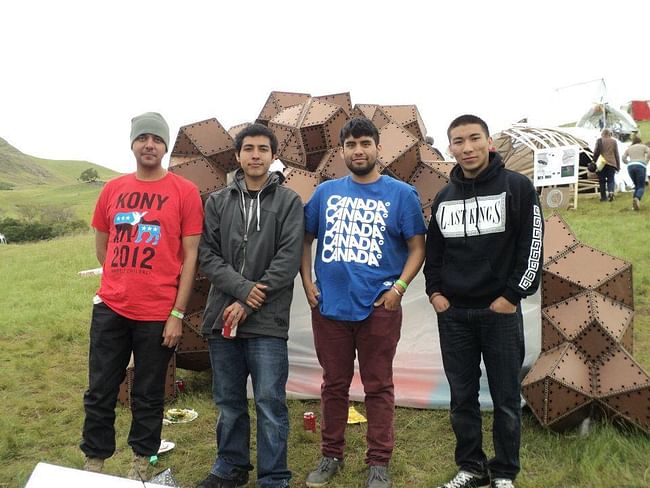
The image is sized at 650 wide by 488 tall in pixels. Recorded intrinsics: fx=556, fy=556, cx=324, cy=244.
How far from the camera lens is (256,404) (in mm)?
3270

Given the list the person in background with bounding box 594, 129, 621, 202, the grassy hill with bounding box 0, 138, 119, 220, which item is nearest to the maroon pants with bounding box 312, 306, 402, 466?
the person in background with bounding box 594, 129, 621, 202

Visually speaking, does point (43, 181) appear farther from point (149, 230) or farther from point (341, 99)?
point (149, 230)

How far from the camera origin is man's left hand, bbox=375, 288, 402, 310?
332cm

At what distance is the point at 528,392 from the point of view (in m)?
4.14

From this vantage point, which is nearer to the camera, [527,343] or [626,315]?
[626,315]

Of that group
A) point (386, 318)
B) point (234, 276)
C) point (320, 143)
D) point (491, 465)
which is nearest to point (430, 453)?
point (491, 465)

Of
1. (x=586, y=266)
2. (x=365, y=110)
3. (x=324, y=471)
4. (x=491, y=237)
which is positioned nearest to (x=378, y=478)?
(x=324, y=471)

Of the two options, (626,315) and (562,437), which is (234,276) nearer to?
(562,437)

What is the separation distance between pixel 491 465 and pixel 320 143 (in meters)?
3.39

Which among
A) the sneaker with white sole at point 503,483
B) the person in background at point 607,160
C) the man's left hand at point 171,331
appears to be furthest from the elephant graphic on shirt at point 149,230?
the person in background at point 607,160

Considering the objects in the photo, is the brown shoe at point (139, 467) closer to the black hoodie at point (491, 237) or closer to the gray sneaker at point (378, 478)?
the gray sneaker at point (378, 478)

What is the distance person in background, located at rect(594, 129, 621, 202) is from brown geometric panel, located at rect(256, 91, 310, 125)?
37.2 feet

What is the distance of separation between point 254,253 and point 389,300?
850 millimetres

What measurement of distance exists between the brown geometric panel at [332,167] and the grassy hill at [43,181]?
42.7 m
